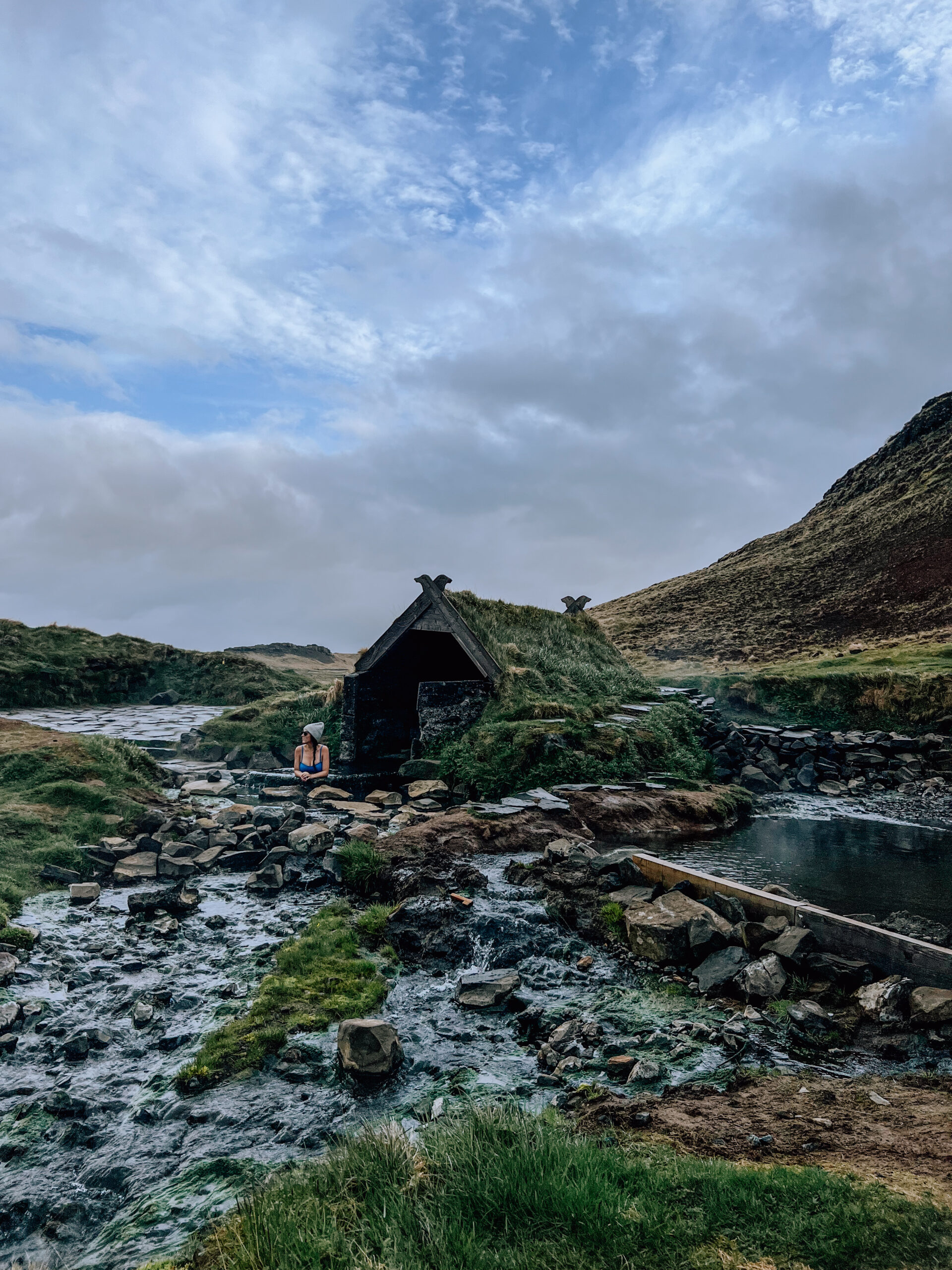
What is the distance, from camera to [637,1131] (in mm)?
3820

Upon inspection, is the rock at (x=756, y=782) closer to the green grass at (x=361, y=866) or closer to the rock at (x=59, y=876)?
the green grass at (x=361, y=866)

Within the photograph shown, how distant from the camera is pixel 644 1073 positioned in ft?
15.0

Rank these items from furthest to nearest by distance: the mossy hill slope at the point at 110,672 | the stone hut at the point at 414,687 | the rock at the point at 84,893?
1. the mossy hill slope at the point at 110,672
2. the stone hut at the point at 414,687
3. the rock at the point at 84,893

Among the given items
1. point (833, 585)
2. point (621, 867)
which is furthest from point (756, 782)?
point (833, 585)

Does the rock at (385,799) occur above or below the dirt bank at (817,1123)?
above

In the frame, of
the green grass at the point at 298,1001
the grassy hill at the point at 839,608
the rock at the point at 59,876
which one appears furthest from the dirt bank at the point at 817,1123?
the grassy hill at the point at 839,608

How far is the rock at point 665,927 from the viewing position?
658 cm

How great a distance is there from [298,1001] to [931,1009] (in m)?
4.94

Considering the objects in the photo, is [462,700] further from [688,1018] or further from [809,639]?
[809,639]

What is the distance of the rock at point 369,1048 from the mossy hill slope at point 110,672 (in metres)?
28.3

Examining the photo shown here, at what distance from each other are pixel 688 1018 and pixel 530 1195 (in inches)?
116

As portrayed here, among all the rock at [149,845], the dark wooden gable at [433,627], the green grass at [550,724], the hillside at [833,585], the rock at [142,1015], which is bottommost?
the rock at [142,1015]

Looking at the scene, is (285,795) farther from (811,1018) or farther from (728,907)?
(811,1018)

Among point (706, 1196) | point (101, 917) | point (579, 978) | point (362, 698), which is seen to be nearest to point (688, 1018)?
point (579, 978)
